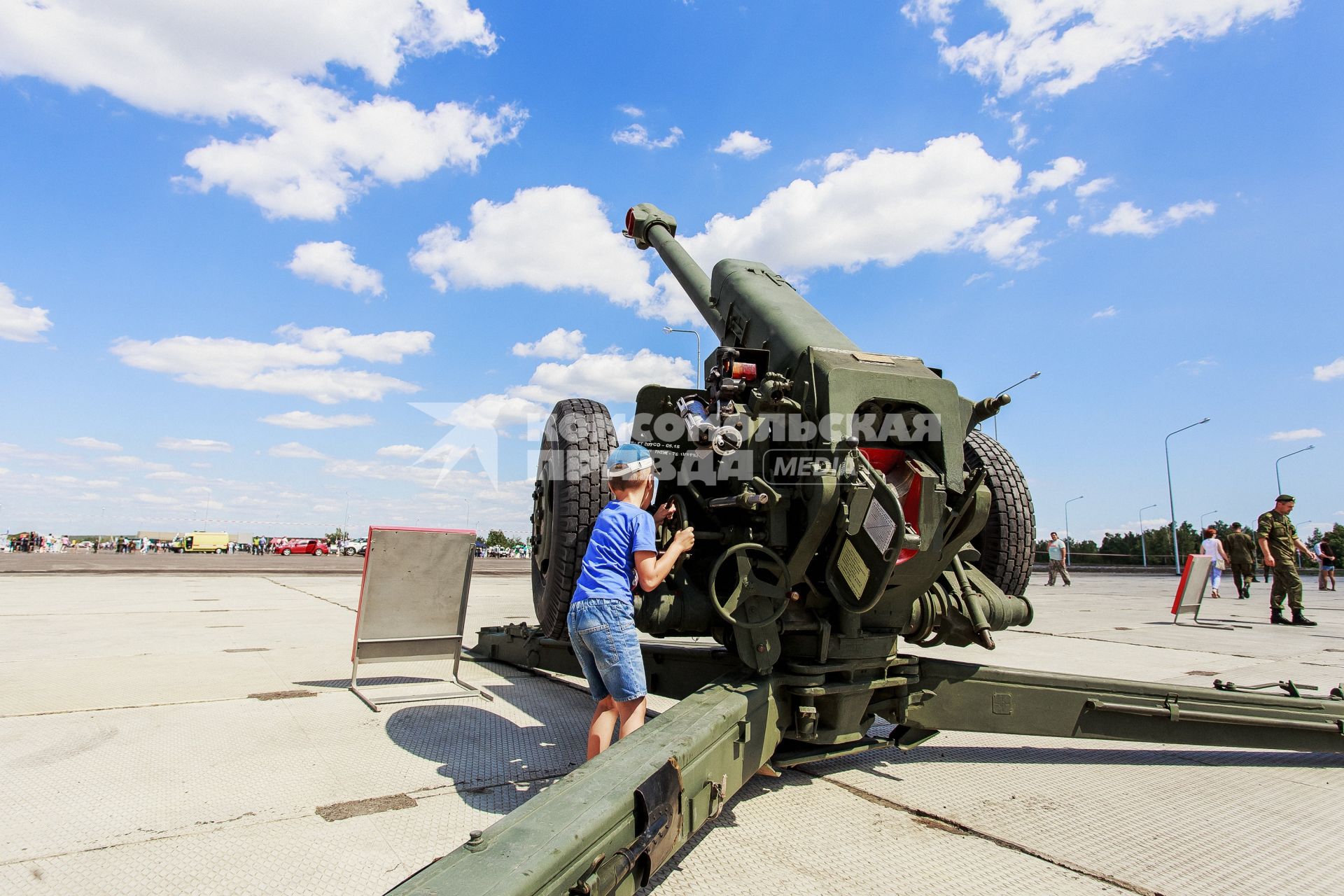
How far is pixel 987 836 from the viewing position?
278 centimetres

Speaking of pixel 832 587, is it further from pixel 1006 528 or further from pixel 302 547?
pixel 302 547

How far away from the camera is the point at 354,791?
3.04m

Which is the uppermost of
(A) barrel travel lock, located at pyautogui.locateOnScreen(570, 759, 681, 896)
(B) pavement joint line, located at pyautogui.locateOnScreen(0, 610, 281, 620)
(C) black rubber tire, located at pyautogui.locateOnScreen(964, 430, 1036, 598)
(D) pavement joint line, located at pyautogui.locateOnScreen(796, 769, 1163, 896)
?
(C) black rubber tire, located at pyautogui.locateOnScreen(964, 430, 1036, 598)

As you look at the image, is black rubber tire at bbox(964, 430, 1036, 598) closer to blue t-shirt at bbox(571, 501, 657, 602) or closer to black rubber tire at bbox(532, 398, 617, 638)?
black rubber tire at bbox(532, 398, 617, 638)

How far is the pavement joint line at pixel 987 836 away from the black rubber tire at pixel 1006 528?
5.54ft

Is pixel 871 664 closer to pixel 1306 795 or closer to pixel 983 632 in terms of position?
pixel 983 632

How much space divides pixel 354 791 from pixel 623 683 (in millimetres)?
1280

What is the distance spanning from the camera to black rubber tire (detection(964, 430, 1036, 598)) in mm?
4328

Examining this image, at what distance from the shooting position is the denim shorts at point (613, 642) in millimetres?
2738

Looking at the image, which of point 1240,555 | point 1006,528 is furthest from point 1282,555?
point 1006,528

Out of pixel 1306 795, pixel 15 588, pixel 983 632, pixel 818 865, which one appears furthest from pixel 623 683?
pixel 15 588

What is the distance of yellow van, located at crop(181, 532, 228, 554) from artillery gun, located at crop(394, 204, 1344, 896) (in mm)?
66358

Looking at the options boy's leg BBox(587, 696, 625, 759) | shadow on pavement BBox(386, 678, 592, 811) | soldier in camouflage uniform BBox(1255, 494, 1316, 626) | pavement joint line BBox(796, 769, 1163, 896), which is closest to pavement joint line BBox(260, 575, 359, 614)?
shadow on pavement BBox(386, 678, 592, 811)

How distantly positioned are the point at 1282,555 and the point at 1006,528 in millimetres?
8224
